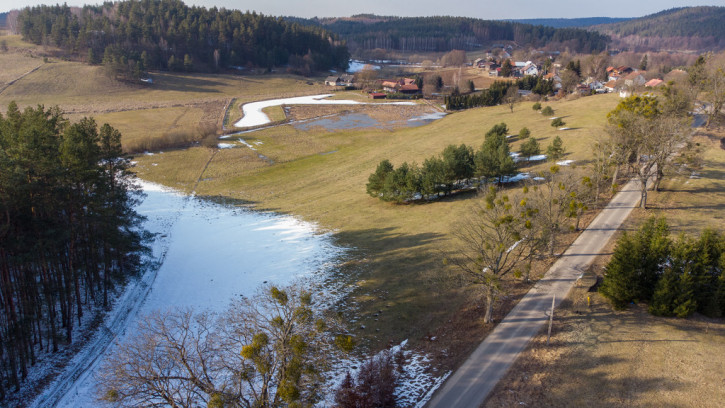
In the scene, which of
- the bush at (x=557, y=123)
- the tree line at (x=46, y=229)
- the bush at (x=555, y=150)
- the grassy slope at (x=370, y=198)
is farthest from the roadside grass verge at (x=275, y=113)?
the tree line at (x=46, y=229)

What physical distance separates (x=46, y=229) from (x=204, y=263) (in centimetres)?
1372

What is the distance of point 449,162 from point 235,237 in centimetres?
2078

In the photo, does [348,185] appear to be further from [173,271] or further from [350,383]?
[350,383]

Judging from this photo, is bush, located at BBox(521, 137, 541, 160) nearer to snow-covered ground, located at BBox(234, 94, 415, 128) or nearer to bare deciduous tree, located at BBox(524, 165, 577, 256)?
bare deciduous tree, located at BBox(524, 165, 577, 256)

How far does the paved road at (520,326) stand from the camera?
1734 centimetres

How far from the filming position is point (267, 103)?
10088 cm

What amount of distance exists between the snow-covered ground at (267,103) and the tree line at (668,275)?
71.7 metres

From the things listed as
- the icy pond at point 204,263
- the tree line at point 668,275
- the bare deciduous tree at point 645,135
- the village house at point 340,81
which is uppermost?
the village house at point 340,81

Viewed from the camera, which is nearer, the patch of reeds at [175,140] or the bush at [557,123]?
the bush at [557,123]

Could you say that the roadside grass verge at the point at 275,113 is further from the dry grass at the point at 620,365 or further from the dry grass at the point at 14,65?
the dry grass at the point at 620,365

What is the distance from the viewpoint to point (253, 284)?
30.0 metres

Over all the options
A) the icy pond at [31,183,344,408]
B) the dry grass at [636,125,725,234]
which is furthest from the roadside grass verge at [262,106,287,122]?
the dry grass at [636,125,725,234]

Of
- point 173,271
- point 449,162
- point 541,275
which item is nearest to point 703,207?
point 541,275

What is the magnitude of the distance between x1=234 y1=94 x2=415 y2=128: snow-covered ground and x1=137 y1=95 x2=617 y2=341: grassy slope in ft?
25.7
